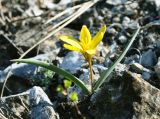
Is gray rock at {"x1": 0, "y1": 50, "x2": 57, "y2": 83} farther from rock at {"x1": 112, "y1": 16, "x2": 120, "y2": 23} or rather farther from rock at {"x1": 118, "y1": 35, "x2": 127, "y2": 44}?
rock at {"x1": 112, "y1": 16, "x2": 120, "y2": 23}

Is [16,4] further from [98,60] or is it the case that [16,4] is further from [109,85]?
[109,85]

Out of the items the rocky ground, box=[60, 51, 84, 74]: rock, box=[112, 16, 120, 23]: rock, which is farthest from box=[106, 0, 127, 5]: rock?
box=[60, 51, 84, 74]: rock

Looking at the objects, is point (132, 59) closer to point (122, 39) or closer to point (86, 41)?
point (122, 39)

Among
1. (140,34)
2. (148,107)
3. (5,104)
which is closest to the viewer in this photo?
(148,107)

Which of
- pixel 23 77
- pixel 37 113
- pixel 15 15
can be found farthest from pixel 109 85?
pixel 15 15

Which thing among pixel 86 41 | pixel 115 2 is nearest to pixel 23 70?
pixel 86 41

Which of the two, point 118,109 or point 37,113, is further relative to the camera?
point 37,113
